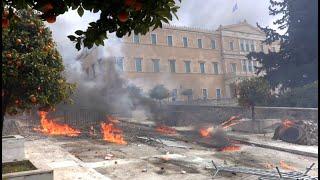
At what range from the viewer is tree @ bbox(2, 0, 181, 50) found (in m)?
2.62

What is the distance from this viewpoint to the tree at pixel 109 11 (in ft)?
8.60

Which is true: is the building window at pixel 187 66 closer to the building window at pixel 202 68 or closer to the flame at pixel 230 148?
the building window at pixel 202 68

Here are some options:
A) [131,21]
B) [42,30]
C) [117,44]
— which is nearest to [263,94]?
[42,30]

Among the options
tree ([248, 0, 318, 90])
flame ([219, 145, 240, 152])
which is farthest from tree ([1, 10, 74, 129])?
tree ([248, 0, 318, 90])

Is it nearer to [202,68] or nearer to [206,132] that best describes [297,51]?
[206,132]

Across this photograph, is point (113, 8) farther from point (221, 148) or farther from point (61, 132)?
point (61, 132)

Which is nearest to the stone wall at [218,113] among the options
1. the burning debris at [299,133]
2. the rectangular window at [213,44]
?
the burning debris at [299,133]

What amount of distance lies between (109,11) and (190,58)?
45.5 metres

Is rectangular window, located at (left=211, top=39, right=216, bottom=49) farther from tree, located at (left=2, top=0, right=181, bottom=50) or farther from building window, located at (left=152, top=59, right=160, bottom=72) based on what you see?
tree, located at (left=2, top=0, right=181, bottom=50)

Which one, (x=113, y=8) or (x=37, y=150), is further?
(x=37, y=150)

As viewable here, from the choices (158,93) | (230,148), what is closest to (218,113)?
(230,148)

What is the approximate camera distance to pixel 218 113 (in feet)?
85.6

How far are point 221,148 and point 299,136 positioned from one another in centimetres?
430

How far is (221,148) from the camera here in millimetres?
14273
